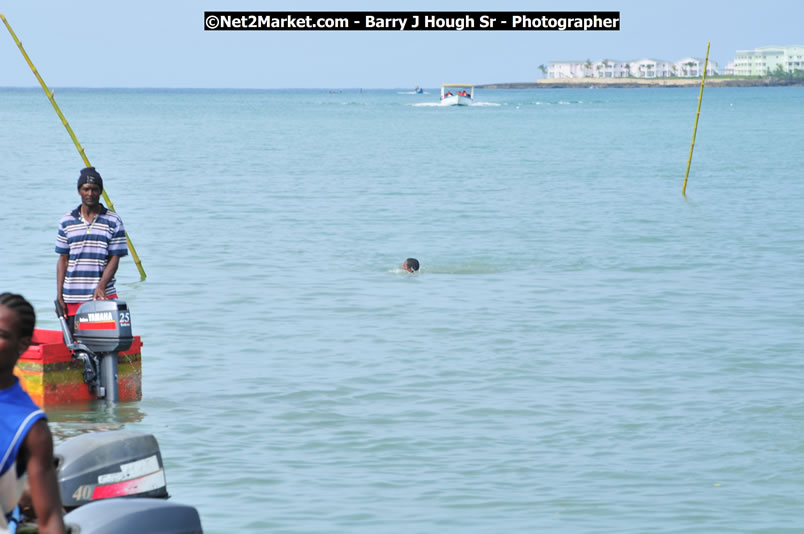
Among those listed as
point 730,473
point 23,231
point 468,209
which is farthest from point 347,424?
point 468,209

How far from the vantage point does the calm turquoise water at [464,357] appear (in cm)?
797

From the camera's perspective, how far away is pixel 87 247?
28.9ft

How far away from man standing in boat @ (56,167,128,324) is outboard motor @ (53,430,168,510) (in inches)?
161

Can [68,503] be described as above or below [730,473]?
above

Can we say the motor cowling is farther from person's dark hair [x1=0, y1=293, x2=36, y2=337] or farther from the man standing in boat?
person's dark hair [x1=0, y1=293, x2=36, y2=337]

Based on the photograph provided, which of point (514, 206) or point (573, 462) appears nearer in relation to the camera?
point (573, 462)

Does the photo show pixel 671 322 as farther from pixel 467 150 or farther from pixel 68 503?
pixel 467 150

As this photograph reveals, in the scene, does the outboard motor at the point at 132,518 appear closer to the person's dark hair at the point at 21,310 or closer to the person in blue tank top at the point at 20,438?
the person in blue tank top at the point at 20,438

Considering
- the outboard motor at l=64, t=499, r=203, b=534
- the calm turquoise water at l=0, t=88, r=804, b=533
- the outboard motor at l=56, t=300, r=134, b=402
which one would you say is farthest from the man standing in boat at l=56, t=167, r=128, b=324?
the outboard motor at l=64, t=499, r=203, b=534

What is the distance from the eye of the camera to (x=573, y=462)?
8.68 meters

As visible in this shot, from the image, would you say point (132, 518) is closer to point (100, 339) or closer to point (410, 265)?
point (100, 339)

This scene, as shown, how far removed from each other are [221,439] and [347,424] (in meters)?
1.05

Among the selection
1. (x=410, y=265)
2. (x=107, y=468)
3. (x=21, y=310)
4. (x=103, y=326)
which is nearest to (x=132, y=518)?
(x=107, y=468)

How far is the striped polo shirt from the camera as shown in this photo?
8805 mm
